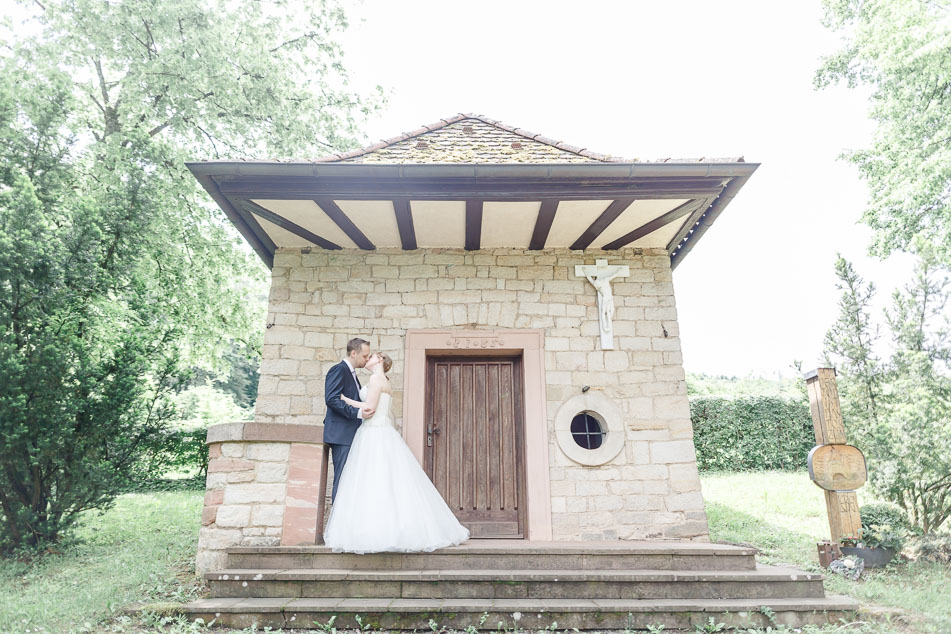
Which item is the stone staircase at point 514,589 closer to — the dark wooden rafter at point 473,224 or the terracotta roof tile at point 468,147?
the dark wooden rafter at point 473,224

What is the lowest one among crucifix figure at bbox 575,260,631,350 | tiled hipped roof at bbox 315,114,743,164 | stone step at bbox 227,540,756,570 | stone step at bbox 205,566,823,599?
stone step at bbox 205,566,823,599

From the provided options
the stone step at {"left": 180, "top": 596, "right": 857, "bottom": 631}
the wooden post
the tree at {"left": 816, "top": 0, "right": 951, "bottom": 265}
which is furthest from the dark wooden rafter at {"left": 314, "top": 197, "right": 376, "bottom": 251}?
the tree at {"left": 816, "top": 0, "right": 951, "bottom": 265}

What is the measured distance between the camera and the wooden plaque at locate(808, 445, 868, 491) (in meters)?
5.26

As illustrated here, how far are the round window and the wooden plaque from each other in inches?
80.7

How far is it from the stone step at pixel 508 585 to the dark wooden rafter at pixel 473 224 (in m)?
3.18

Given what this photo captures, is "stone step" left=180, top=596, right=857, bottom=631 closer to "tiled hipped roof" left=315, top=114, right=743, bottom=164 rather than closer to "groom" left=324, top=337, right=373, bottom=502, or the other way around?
"groom" left=324, top=337, right=373, bottom=502

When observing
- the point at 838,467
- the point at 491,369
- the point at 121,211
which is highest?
the point at 121,211

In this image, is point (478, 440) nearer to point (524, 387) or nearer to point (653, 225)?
point (524, 387)

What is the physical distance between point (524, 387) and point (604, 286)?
1.45 m

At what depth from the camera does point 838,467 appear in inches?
209

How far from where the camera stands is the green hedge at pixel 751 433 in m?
11.8

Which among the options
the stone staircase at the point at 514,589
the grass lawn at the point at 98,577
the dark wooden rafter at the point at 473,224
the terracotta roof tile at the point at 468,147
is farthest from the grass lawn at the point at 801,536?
the grass lawn at the point at 98,577

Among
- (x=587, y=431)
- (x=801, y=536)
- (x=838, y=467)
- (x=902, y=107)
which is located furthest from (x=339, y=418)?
(x=902, y=107)

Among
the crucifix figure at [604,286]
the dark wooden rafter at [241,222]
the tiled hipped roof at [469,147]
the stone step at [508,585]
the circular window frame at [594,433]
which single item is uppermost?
the tiled hipped roof at [469,147]
